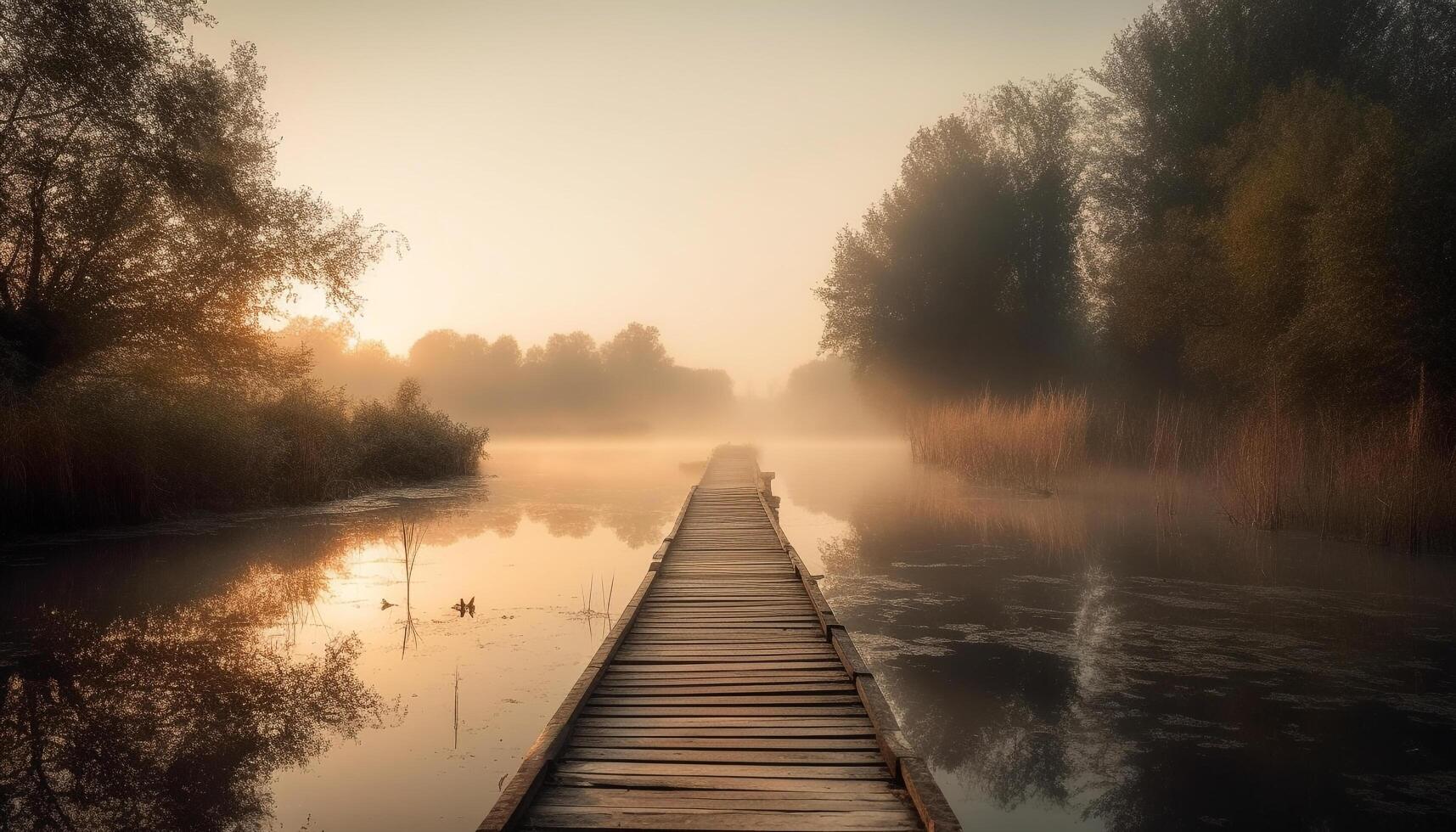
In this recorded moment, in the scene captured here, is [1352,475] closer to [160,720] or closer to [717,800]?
[717,800]

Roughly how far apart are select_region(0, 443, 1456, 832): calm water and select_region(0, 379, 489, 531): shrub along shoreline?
81cm

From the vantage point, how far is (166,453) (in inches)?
465

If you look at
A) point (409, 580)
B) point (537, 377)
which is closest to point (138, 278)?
point (409, 580)

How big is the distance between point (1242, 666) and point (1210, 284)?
1129 centimetres

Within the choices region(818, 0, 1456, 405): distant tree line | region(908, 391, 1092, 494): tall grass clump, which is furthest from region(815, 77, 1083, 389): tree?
region(908, 391, 1092, 494): tall grass clump

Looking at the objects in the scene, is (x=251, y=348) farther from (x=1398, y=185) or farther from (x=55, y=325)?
(x=1398, y=185)

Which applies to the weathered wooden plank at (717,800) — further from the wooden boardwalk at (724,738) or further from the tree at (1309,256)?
the tree at (1309,256)

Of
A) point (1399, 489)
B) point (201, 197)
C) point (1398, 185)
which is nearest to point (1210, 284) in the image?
point (1398, 185)

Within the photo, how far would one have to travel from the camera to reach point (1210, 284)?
14414mm

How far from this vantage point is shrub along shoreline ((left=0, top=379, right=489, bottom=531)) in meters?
9.91

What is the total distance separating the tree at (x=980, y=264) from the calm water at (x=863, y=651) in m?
14.1

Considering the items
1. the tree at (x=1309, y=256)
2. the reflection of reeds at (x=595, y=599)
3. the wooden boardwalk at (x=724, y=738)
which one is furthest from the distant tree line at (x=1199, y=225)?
the reflection of reeds at (x=595, y=599)

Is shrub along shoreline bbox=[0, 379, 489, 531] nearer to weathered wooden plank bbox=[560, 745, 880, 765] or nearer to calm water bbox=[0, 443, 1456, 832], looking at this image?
calm water bbox=[0, 443, 1456, 832]

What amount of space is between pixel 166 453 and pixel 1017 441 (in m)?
14.7
